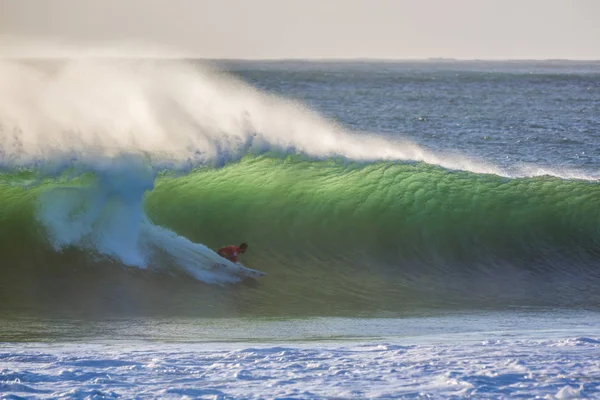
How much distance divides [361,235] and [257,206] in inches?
66.2

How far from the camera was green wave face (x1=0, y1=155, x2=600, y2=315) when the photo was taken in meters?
11.3

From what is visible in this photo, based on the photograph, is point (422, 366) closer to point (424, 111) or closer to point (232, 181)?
point (232, 181)

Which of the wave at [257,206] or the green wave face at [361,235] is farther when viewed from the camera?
the wave at [257,206]

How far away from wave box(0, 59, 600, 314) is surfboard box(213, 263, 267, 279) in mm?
170

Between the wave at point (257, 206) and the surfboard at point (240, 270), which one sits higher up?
the wave at point (257, 206)

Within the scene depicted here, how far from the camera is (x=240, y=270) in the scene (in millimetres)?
11734

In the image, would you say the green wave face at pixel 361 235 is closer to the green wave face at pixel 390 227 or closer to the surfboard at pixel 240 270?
the green wave face at pixel 390 227

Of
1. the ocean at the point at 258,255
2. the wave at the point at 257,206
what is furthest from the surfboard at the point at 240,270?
the wave at the point at 257,206

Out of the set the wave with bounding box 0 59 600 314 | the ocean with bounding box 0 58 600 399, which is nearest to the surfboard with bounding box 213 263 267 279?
the ocean with bounding box 0 58 600 399

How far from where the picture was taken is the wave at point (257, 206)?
461 inches

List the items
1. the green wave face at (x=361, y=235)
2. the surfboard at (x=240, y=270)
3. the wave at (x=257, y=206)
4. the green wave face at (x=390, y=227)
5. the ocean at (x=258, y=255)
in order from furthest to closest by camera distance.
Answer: the green wave face at (x=390, y=227)
the wave at (x=257, y=206)
the surfboard at (x=240, y=270)
the green wave face at (x=361, y=235)
the ocean at (x=258, y=255)

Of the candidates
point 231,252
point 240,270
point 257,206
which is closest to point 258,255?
point 231,252

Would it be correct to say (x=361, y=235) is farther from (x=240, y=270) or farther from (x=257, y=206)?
(x=240, y=270)

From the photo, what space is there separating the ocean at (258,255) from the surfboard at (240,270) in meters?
0.05
